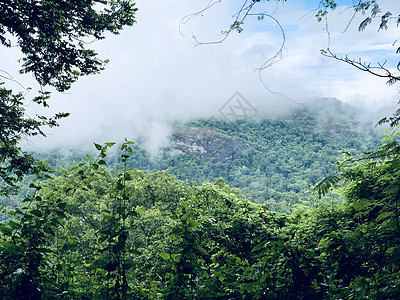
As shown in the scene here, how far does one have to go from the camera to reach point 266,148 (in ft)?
362

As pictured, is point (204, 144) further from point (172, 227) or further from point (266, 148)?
point (172, 227)

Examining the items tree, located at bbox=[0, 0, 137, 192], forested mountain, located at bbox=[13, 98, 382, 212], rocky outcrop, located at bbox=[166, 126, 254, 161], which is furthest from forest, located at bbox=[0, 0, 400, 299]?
rocky outcrop, located at bbox=[166, 126, 254, 161]

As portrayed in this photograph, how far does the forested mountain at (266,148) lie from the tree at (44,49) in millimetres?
65701

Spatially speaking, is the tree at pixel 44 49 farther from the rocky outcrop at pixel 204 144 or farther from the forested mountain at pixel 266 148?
the rocky outcrop at pixel 204 144

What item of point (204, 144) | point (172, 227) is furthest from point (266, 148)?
point (172, 227)

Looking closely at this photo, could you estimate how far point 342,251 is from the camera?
2.25 m

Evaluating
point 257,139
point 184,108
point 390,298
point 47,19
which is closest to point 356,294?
point 390,298

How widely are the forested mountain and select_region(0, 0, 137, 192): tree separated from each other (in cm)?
6570

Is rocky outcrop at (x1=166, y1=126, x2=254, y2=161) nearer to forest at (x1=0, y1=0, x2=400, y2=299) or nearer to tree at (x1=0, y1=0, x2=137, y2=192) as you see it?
forest at (x1=0, y1=0, x2=400, y2=299)

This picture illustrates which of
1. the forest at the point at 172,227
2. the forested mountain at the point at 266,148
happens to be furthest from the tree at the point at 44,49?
the forested mountain at the point at 266,148

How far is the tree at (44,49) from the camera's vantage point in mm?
5148

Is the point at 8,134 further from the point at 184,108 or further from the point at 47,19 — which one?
the point at 184,108

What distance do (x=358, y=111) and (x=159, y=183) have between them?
128068mm

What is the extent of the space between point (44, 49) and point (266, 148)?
356 feet
